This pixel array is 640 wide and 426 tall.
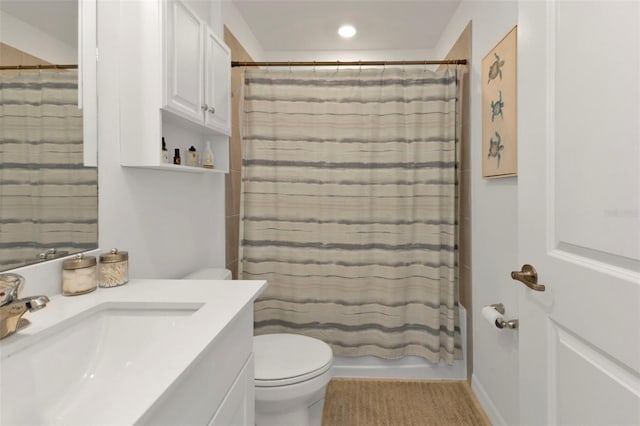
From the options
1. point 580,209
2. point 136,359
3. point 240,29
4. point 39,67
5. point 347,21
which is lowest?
point 136,359

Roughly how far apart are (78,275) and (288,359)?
945mm

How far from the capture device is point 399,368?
91.2 inches

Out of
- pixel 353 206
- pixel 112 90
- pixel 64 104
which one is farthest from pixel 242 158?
pixel 64 104

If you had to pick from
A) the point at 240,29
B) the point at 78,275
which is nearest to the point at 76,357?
the point at 78,275

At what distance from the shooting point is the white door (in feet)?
2.15

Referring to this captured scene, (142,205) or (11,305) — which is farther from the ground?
(142,205)

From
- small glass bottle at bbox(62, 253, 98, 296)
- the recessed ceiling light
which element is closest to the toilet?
small glass bottle at bbox(62, 253, 98, 296)

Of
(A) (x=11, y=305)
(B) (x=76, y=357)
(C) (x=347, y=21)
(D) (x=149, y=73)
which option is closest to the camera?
(A) (x=11, y=305)

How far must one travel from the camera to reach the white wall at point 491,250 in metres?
1.61

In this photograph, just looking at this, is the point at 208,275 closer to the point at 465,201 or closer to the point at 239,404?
the point at 239,404

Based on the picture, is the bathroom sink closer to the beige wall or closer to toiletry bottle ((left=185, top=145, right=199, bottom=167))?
toiletry bottle ((left=185, top=145, right=199, bottom=167))

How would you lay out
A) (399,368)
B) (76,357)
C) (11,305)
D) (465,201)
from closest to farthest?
(11,305)
(76,357)
(465,201)
(399,368)

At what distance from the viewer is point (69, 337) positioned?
2.70 feet

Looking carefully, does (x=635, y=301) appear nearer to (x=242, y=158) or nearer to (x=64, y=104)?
(x=64, y=104)
